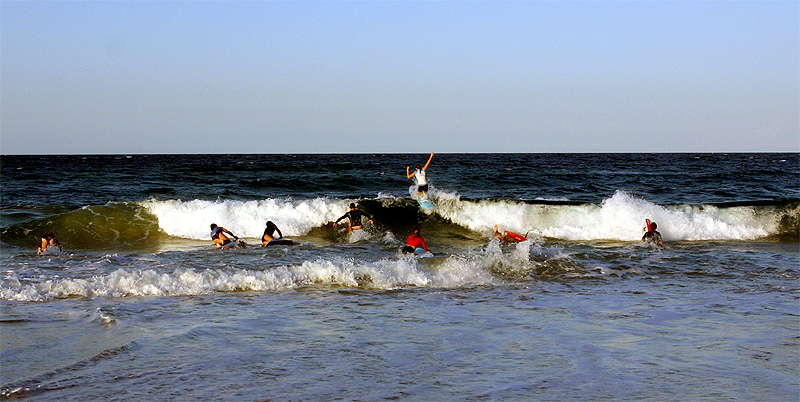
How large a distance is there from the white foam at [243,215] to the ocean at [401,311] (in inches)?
3.1

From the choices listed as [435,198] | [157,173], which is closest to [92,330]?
[435,198]

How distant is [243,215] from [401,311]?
13.8 meters

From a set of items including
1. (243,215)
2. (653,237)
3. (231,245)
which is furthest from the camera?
(243,215)

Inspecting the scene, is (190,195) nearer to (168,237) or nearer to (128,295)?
(168,237)

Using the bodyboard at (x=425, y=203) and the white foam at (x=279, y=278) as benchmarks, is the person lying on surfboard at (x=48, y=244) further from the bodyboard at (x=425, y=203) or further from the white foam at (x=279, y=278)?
the bodyboard at (x=425, y=203)

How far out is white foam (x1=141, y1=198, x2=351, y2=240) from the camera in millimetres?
21094

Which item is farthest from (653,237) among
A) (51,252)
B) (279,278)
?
(51,252)

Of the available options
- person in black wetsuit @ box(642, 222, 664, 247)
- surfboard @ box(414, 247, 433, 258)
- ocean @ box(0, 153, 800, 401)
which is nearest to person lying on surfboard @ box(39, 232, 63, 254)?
ocean @ box(0, 153, 800, 401)

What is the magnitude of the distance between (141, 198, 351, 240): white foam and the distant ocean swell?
0.03 metres

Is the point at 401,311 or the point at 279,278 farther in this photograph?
the point at 279,278

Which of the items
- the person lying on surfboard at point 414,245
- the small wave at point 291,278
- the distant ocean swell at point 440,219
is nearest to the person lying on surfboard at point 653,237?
the distant ocean swell at point 440,219

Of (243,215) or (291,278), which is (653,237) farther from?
(243,215)

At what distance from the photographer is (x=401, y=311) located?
9070 millimetres

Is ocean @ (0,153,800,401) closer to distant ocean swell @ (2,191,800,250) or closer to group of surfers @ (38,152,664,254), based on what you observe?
distant ocean swell @ (2,191,800,250)
